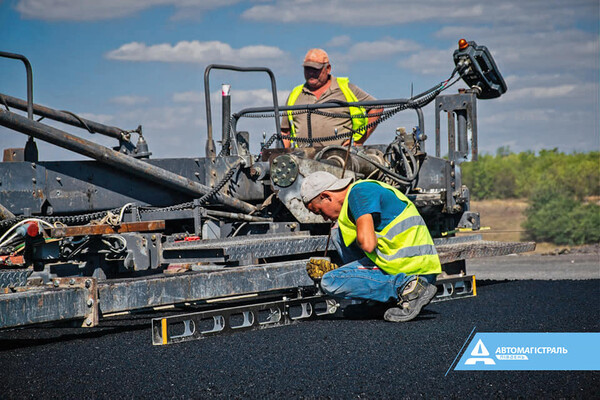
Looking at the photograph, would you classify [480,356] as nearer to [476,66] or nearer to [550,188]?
[476,66]

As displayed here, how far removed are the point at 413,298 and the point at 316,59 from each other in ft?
11.4

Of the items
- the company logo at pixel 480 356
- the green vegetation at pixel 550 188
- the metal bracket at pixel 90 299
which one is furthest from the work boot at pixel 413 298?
the green vegetation at pixel 550 188

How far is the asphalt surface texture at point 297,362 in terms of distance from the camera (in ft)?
12.3

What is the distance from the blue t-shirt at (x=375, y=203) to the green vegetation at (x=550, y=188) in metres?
6.79

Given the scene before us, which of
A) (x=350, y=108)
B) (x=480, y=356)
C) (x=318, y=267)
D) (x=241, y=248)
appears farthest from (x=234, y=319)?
(x=350, y=108)

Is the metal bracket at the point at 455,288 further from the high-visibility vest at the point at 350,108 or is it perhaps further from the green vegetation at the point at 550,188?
the green vegetation at the point at 550,188

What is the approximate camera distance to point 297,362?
14.3 ft

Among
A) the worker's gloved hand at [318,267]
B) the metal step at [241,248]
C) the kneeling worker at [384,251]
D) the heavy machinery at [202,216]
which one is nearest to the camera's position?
the heavy machinery at [202,216]

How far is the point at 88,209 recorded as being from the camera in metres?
6.20

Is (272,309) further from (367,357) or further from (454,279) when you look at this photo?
(454,279)

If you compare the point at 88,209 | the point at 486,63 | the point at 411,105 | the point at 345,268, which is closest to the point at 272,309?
the point at 345,268

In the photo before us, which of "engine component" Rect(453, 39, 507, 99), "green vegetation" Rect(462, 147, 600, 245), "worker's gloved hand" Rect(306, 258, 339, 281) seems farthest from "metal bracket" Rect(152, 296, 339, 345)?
"green vegetation" Rect(462, 147, 600, 245)

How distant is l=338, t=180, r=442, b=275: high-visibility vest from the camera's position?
5.51 m

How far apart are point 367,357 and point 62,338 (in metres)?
2.30
